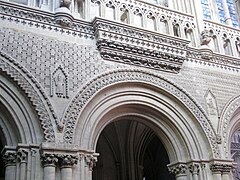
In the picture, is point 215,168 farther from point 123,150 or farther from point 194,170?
point 123,150

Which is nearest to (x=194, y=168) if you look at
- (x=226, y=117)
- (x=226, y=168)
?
(x=226, y=168)

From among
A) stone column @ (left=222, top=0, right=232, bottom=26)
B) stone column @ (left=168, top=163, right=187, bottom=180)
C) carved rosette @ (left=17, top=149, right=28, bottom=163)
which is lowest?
stone column @ (left=168, top=163, right=187, bottom=180)

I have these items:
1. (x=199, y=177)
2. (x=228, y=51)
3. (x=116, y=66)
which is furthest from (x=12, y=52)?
(x=228, y=51)

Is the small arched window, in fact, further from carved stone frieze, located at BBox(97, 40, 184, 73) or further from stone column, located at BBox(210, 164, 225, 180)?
stone column, located at BBox(210, 164, 225, 180)

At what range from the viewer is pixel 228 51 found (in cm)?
1259

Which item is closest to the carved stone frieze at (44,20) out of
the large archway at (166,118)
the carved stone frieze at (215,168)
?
the large archway at (166,118)

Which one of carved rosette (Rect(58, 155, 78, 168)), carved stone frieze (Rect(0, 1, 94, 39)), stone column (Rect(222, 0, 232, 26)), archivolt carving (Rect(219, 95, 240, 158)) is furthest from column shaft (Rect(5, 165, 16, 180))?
stone column (Rect(222, 0, 232, 26))

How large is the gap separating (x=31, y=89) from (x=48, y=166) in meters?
1.78

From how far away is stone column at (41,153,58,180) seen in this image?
7707 mm

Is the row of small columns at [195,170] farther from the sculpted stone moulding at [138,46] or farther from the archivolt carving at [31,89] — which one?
the archivolt carving at [31,89]

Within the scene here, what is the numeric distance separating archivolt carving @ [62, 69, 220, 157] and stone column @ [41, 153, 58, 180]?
22.5 inches

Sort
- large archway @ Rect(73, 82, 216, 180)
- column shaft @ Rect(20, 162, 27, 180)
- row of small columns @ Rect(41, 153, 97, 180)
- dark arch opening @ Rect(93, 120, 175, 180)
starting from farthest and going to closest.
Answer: dark arch opening @ Rect(93, 120, 175, 180) < large archway @ Rect(73, 82, 216, 180) < row of small columns @ Rect(41, 153, 97, 180) < column shaft @ Rect(20, 162, 27, 180)

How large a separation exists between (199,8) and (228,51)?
1.79 metres

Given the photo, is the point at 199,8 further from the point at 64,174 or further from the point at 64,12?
the point at 64,174
